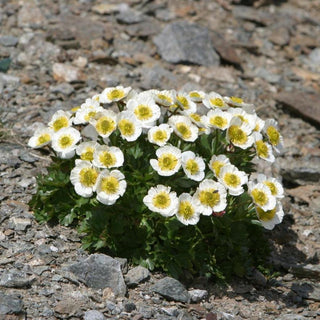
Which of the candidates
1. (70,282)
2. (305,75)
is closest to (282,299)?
(70,282)

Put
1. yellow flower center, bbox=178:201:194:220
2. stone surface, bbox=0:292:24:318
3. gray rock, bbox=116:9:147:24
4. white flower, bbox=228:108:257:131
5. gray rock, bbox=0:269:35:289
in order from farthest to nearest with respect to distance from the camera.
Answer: gray rock, bbox=116:9:147:24 < white flower, bbox=228:108:257:131 < yellow flower center, bbox=178:201:194:220 < gray rock, bbox=0:269:35:289 < stone surface, bbox=0:292:24:318

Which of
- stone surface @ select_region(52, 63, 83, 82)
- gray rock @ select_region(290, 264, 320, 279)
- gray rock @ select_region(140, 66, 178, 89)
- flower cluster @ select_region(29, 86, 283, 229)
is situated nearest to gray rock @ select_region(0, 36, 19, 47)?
stone surface @ select_region(52, 63, 83, 82)

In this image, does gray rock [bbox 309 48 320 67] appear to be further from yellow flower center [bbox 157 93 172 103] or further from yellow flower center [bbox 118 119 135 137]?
yellow flower center [bbox 118 119 135 137]

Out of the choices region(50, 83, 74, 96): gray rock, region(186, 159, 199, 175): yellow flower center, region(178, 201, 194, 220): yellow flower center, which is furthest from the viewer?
region(50, 83, 74, 96): gray rock

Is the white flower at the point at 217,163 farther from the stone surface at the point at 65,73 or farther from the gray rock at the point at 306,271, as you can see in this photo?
the stone surface at the point at 65,73

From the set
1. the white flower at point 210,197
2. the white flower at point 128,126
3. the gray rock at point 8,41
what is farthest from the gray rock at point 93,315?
the gray rock at point 8,41

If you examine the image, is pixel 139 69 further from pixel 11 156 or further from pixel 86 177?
pixel 86 177
